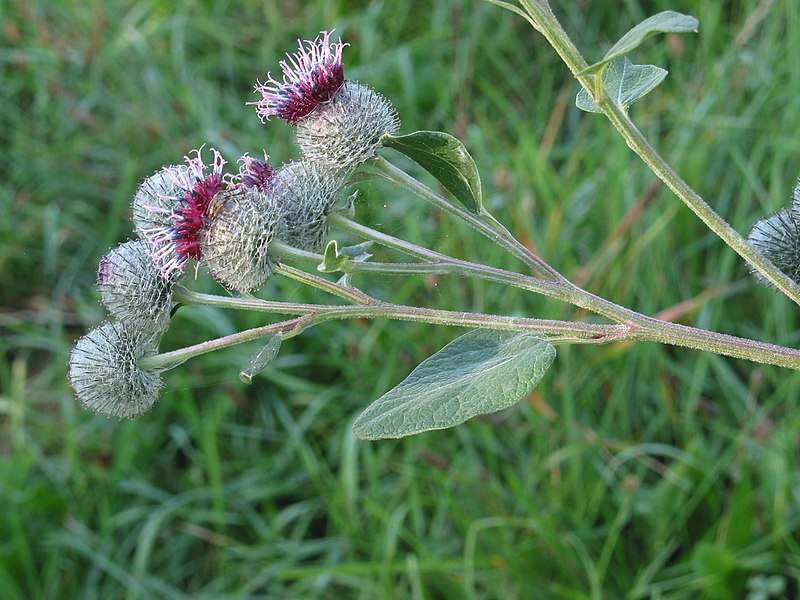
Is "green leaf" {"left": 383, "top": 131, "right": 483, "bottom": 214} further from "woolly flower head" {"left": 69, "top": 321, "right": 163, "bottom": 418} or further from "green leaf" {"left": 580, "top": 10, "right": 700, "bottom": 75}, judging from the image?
"woolly flower head" {"left": 69, "top": 321, "right": 163, "bottom": 418}

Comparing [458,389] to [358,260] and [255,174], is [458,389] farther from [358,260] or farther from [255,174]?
[255,174]

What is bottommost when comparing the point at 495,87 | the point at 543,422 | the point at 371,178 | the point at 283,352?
the point at 543,422

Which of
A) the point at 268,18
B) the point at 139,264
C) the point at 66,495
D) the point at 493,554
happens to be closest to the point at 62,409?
the point at 66,495

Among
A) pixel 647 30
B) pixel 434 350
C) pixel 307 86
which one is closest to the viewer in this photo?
pixel 647 30

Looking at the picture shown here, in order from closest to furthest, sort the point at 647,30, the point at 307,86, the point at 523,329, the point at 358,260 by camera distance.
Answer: the point at 647,30 → the point at 523,329 → the point at 358,260 → the point at 307,86

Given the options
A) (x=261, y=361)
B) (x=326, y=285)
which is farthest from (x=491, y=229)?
(x=261, y=361)

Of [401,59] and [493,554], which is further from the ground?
[401,59]

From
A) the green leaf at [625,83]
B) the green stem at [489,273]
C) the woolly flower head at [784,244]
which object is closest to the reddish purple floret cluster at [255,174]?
the green stem at [489,273]

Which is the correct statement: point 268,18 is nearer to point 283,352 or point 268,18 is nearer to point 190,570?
point 283,352

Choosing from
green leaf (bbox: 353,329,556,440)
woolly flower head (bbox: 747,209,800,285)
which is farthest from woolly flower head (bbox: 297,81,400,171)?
woolly flower head (bbox: 747,209,800,285)
